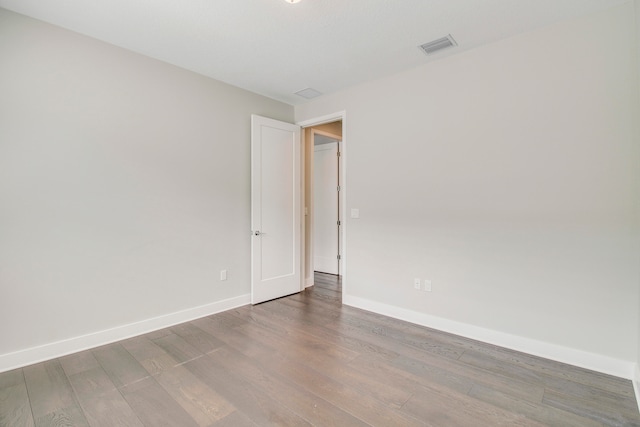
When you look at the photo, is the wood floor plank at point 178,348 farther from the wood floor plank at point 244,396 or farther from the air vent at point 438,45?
the air vent at point 438,45

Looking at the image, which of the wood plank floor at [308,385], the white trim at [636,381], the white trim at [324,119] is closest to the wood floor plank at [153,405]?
the wood plank floor at [308,385]

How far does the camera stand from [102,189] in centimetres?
260

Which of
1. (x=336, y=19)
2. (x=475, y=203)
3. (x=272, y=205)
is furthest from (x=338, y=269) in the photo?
(x=336, y=19)

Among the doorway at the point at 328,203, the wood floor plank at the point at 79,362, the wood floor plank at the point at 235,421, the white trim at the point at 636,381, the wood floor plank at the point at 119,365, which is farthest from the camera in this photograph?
the doorway at the point at 328,203

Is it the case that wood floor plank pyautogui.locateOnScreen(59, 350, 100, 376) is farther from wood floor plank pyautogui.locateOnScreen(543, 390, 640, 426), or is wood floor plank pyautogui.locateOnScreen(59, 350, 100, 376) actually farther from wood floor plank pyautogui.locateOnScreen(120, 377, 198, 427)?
wood floor plank pyautogui.locateOnScreen(543, 390, 640, 426)

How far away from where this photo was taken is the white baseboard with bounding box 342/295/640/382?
2135 mm

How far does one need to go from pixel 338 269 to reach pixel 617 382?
386 centimetres

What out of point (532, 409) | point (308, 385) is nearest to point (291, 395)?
point (308, 385)

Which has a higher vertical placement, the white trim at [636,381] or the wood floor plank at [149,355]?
the white trim at [636,381]

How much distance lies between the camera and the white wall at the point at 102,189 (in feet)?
7.29

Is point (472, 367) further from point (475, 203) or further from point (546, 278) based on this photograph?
point (475, 203)

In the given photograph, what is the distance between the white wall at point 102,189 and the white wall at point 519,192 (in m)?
1.90

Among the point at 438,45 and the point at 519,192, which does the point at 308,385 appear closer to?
the point at 519,192

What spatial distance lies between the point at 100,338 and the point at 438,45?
13.2 ft
